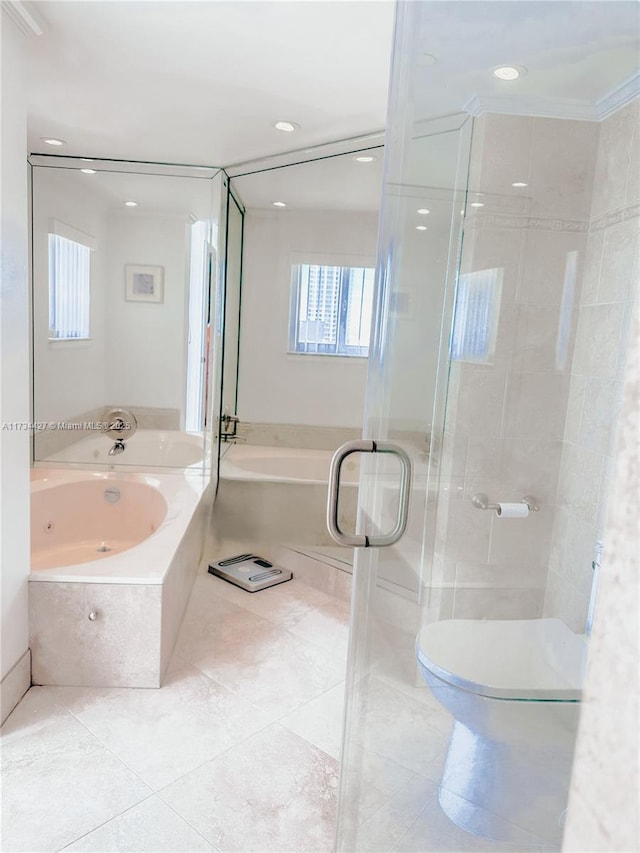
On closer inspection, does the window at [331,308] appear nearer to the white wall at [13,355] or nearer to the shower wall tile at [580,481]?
the white wall at [13,355]

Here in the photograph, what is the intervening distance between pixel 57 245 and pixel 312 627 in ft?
8.06

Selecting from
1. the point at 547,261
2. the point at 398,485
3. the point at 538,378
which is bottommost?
the point at 398,485

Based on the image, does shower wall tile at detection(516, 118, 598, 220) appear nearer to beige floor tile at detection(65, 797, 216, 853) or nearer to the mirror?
beige floor tile at detection(65, 797, 216, 853)

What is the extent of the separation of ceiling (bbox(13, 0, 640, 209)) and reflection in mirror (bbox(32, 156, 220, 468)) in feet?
0.65

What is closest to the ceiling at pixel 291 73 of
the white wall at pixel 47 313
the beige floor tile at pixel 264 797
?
the white wall at pixel 47 313

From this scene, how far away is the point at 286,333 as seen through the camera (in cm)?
360

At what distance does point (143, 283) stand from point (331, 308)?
Answer: 1097 mm

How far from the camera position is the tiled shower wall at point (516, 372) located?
46.0 inches

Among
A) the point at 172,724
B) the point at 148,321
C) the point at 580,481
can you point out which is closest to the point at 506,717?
the point at 580,481

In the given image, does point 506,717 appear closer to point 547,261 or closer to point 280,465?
point 547,261

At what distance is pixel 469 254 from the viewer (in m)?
1.23

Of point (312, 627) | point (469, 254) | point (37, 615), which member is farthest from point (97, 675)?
point (469, 254)

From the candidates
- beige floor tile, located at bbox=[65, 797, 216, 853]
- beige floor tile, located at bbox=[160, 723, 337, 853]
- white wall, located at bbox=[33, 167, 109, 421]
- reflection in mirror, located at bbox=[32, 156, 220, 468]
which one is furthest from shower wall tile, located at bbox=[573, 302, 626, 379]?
white wall, located at bbox=[33, 167, 109, 421]

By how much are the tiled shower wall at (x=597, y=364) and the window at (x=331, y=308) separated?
236 centimetres
